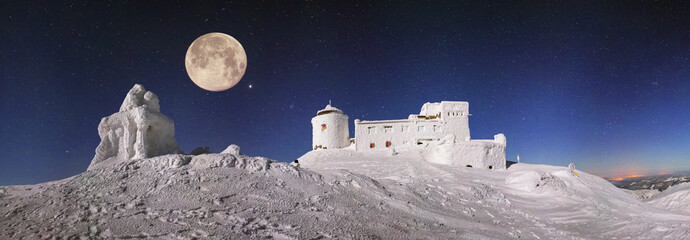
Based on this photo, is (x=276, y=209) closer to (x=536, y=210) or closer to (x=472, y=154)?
(x=536, y=210)

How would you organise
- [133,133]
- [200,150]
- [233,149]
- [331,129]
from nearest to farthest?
[133,133] → [233,149] → [200,150] → [331,129]

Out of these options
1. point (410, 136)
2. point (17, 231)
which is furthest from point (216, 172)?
point (410, 136)

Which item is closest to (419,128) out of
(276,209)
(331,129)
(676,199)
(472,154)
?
(331,129)

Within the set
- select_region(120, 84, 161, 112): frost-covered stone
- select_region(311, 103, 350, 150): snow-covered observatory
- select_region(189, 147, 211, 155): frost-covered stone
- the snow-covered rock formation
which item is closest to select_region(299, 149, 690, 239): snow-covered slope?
select_region(189, 147, 211, 155): frost-covered stone

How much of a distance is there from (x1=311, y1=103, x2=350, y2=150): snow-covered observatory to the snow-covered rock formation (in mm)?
26612

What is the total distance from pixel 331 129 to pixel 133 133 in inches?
1102

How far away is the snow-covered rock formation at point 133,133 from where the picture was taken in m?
12.7

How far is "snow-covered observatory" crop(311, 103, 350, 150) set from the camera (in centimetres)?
3997

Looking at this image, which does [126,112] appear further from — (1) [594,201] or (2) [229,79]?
(1) [594,201]

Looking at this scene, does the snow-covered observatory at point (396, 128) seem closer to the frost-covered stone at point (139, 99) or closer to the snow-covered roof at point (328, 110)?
the snow-covered roof at point (328, 110)

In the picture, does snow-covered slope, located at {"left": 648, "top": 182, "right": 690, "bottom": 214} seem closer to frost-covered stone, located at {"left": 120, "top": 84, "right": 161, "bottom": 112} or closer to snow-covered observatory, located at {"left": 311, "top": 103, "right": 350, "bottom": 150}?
frost-covered stone, located at {"left": 120, "top": 84, "right": 161, "bottom": 112}

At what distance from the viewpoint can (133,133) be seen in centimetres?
1297

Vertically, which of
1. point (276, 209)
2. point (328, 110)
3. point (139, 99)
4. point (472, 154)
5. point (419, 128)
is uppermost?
point (328, 110)

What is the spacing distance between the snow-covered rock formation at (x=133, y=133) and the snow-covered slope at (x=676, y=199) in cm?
2336
